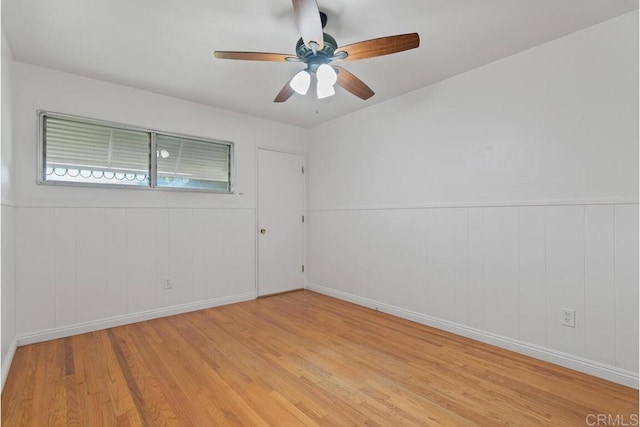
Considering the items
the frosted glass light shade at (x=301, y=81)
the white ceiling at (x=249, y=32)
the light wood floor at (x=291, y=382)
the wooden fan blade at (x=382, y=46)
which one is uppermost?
the white ceiling at (x=249, y=32)

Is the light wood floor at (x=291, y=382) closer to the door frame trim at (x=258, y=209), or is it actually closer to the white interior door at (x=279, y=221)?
the door frame trim at (x=258, y=209)

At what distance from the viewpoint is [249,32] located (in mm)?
2268

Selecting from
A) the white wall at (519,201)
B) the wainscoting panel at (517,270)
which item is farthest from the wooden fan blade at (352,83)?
the wainscoting panel at (517,270)

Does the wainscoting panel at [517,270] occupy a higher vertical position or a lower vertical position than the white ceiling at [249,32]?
lower

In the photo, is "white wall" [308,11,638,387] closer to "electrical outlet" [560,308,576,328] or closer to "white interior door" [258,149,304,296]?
"electrical outlet" [560,308,576,328]

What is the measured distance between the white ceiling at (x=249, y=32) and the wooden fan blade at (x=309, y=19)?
0.32 metres

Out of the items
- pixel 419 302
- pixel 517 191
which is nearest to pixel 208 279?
pixel 419 302

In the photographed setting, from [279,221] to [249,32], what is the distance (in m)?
2.62

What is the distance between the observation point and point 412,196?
11.0 ft

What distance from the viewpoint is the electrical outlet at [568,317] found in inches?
90.5

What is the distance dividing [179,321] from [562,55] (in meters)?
4.11

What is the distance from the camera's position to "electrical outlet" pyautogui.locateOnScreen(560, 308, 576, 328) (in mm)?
2299

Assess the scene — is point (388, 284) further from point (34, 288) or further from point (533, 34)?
point (34, 288)

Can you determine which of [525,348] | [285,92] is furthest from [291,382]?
[285,92]
